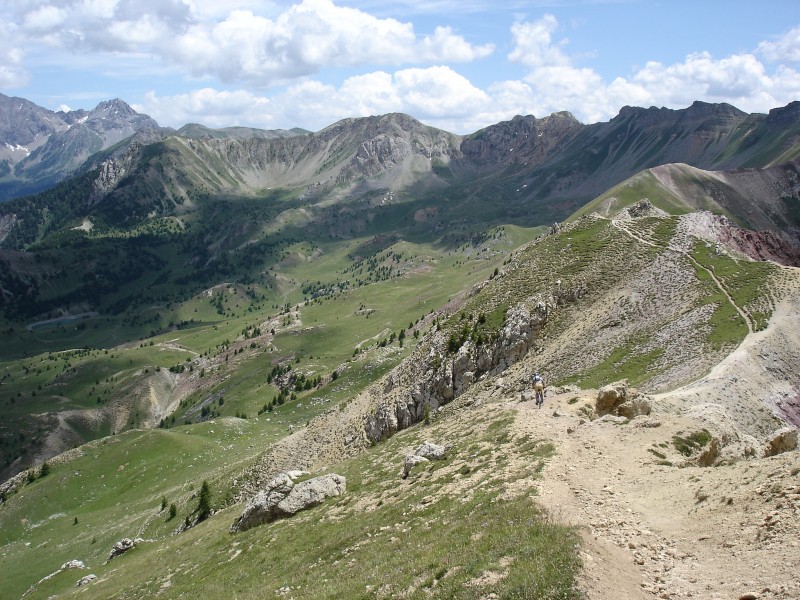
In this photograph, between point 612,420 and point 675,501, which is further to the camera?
point 612,420

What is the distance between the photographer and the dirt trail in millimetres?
18750

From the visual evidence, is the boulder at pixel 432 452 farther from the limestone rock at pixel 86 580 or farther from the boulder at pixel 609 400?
the limestone rock at pixel 86 580

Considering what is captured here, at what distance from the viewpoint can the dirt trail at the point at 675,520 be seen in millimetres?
18750

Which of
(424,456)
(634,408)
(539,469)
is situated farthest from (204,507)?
(634,408)

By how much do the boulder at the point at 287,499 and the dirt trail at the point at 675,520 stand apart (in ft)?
67.3

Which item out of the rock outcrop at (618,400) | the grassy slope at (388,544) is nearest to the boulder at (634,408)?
the rock outcrop at (618,400)

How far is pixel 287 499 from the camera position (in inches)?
1790

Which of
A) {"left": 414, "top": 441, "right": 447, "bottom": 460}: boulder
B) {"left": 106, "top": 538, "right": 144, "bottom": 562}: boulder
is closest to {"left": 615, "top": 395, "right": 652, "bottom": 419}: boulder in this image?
{"left": 414, "top": 441, "right": 447, "bottom": 460}: boulder

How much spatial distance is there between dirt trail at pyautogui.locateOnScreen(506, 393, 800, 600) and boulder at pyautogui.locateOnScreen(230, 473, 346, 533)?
20502mm

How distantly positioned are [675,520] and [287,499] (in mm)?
30842

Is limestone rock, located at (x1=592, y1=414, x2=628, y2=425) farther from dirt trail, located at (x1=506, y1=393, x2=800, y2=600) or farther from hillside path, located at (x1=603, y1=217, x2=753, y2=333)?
hillside path, located at (x1=603, y1=217, x2=753, y2=333)

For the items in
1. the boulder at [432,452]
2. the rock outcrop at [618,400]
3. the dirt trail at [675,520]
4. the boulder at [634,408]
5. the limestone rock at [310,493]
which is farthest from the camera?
the limestone rock at [310,493]

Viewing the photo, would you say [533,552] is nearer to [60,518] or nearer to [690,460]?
[690,460]

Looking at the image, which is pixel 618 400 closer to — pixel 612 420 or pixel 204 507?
pixel 612 420
